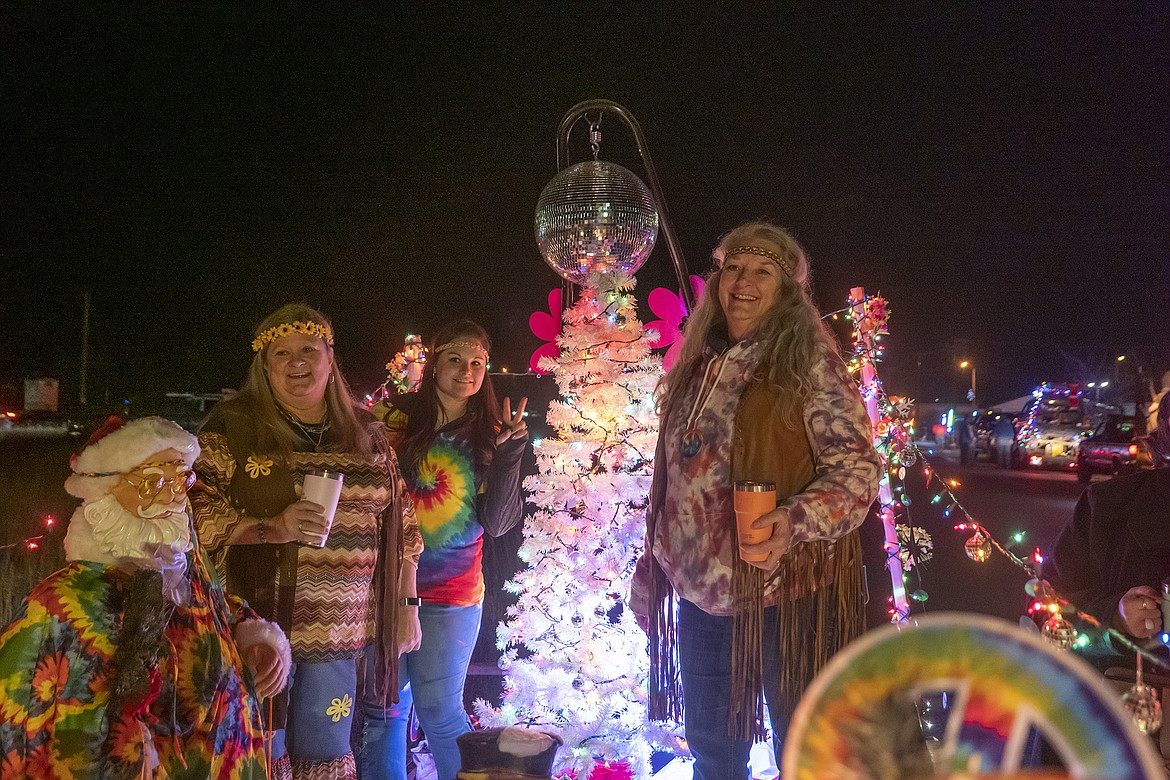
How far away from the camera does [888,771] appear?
0.69 metres

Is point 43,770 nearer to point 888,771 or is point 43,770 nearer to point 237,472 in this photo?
point 237,472

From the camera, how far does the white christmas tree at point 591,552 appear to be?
11.4 ft

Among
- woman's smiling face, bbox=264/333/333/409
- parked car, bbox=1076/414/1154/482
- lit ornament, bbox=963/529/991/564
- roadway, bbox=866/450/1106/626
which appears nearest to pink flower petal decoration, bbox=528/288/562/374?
woman's smiling face, bbox=264/333/333/409

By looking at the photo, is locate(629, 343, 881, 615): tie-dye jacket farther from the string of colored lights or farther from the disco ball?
the string of colored lights

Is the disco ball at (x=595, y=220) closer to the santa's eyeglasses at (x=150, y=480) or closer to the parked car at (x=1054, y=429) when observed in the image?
the santa's eyeglasses at (x=150, y=480)

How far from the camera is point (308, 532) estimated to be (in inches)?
83.1

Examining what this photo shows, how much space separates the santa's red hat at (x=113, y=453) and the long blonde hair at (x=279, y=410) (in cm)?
60

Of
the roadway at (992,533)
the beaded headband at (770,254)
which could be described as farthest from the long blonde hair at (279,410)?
the roadway at (992,533)

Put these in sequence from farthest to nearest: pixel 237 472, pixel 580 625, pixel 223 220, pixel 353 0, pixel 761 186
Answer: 1. pixel 223 220
2. pixel 761 186
3. pixel 353 0
4. pixel 580 625
5. pixel 237 472

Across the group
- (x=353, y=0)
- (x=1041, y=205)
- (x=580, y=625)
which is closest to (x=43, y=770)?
(x=580, y=625)

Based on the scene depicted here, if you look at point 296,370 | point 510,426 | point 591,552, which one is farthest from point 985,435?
point 296,370

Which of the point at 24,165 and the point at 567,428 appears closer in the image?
the point at 567,428

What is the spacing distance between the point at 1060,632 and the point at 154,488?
8.15 ft

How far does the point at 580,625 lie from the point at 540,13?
3.43m
